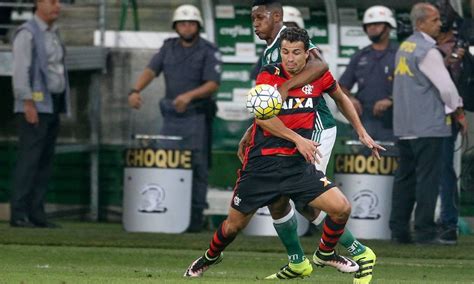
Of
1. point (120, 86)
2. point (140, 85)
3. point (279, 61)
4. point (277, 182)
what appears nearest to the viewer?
point (277, 182)

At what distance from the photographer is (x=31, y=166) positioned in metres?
17.0

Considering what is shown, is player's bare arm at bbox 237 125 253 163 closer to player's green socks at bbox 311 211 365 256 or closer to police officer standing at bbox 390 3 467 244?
player's green socks at bbox 311 211 365 256

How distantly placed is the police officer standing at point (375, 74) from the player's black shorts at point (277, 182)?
5653mm

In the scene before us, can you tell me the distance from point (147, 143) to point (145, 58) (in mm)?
1709

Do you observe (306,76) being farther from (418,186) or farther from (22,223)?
(22,223)

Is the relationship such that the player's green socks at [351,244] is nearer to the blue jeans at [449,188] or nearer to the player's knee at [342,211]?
the player's knee at [342,211]

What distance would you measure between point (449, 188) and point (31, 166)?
4.33 metres

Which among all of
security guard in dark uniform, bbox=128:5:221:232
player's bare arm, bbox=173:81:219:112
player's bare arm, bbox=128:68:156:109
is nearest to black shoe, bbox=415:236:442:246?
security guard in dark uniform, bbox=128:5:221:232

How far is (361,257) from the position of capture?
1102 cm

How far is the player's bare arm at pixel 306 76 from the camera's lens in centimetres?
1088

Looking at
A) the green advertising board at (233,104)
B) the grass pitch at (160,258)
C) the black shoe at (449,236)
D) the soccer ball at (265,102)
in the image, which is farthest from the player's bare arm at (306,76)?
the green advertising board at (233,104)

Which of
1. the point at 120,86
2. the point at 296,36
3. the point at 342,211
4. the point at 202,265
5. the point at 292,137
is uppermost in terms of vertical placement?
the point at 296,36

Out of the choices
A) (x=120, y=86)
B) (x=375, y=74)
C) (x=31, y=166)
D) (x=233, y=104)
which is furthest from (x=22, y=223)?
(x=375, y=74)

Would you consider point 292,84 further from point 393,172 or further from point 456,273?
point 393,172
